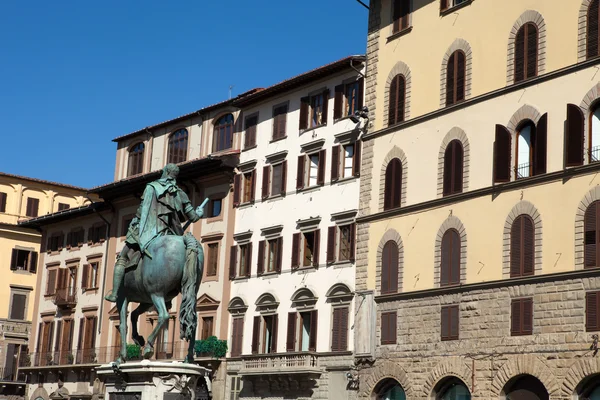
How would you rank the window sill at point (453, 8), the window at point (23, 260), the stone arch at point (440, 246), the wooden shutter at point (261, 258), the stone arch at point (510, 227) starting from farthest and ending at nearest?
the window at point (23, 260) → the wooden shutter at point (261, 258) → the window sill at point (453, 8) → the stone arch at point (440, 246) → the stone arch at point (510, 227)

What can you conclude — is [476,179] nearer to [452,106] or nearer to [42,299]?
[452,106]

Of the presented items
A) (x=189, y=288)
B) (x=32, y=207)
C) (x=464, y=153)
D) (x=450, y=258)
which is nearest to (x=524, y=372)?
(x=450, y=258)

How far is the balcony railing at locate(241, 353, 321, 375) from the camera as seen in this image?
→ 45.5 m

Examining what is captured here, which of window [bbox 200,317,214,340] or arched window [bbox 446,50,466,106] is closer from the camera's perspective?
arched window [bbox 446,50,466,106]

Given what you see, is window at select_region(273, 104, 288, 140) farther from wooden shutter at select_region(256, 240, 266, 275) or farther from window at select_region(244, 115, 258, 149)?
wooden shutter at select_region(256, 240, 266, 275)

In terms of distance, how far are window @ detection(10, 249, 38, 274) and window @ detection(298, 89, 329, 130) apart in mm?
31719

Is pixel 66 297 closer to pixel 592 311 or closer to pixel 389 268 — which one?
pixel 389 268

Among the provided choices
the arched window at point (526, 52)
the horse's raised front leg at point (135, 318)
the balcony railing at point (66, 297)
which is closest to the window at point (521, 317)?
the arched window at point (526, 52)

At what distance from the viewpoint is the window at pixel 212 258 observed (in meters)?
53.7

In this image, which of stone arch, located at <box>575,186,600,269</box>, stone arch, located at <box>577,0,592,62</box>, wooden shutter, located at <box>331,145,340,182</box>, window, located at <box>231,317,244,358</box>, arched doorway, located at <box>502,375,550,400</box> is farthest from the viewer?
window, located at <box>231,317,244,358</box>

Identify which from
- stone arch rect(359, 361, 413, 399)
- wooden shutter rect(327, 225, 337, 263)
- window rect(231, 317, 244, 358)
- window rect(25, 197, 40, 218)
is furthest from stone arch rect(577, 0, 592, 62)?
window rect(25, 197, 40, 218)

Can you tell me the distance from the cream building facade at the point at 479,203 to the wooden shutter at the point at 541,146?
75mm

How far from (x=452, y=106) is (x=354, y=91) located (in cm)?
753

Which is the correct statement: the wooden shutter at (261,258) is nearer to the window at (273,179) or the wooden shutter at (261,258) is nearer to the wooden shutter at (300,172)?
the window at (273,179)
